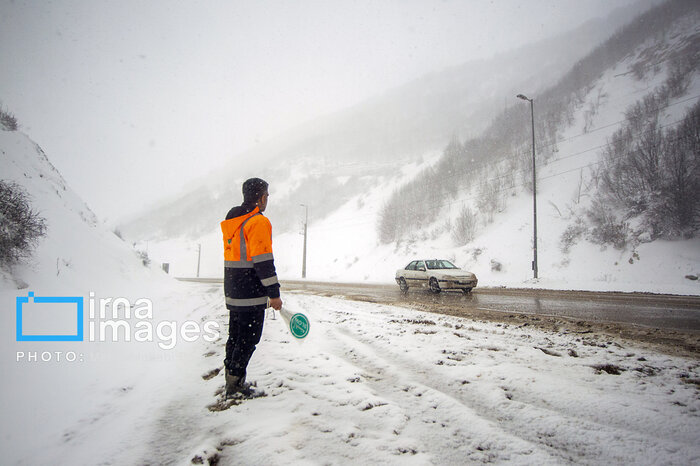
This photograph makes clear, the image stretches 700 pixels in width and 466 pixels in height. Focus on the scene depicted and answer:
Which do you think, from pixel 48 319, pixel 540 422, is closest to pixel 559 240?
pixel 540 422

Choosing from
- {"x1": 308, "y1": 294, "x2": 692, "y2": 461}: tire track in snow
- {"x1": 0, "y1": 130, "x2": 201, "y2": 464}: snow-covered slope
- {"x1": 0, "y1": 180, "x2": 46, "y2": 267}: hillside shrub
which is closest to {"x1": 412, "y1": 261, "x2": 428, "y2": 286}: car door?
{"x1": 0, "y1": 130, "x2": 201, "y2": 464}: snow-covered slope

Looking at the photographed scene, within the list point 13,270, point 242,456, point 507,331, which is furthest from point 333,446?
point 13,270

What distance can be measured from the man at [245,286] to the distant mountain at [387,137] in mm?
53622

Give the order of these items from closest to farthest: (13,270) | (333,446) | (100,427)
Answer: (333,446)
(100,427)
(13,270)

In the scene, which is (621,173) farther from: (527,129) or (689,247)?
(527,129)

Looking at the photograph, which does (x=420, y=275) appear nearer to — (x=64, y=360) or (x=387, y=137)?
(x=64, y=360)

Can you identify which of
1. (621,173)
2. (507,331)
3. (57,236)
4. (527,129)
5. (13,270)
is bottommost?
(507,331)

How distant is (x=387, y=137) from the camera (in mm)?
101500

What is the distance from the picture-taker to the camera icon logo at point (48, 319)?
14.0 ft

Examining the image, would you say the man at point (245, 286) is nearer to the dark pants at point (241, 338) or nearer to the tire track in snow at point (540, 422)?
the dark pants at point (241, 338)

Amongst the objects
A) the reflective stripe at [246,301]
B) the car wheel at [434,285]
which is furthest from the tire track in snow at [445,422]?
the car wheel at [434,285]

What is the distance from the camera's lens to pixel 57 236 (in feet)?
27.5

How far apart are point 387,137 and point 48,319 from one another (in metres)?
104

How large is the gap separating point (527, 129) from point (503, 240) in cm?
1637
